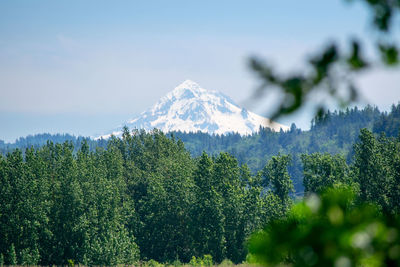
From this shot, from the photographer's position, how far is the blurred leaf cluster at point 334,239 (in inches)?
134

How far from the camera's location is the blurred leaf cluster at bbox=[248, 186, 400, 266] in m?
3.40

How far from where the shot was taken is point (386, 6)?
4.30 metres

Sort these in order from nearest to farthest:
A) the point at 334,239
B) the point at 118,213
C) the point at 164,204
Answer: the point at 334,239 → the point at 118,213 → the point at 164,204

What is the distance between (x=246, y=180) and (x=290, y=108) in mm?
75609

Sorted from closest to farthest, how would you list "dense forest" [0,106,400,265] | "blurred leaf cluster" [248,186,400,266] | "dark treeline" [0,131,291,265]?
"blurred leaf cluster" [248,186,400,266] → "dense forest" [0,106,400,265] → "dark treeline" [0,131,291,265]

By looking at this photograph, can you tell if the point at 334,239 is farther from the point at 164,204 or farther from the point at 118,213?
the point at 164,204

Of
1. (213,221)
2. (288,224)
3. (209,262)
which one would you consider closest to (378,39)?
(288,224)

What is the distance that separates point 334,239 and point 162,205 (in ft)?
253

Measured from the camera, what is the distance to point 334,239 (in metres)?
3.43

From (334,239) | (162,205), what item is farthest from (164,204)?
(334,239)

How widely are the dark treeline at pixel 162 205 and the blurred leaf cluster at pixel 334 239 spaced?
56.8 meters

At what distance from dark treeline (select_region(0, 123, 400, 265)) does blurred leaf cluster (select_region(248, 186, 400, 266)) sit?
186 ft

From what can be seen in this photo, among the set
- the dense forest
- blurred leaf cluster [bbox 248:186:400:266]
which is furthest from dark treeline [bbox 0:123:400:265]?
blurred leaf cluster [bbox 248:186:400:266]

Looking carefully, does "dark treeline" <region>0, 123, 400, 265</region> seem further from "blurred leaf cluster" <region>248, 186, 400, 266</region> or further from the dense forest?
"blurred leaf cluster" <region>248, 186, 400, 266</region>
